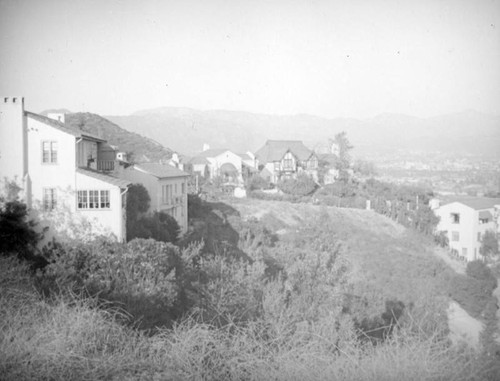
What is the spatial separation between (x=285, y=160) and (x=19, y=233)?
39.6 metres

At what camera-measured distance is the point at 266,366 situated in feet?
15.2

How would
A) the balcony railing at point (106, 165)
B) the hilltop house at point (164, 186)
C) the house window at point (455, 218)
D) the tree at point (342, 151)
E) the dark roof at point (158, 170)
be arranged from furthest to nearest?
the tree at point (342, 151), the house window at point (455, 218), the dark roof at point (158, 170), the hilltop house at point (164, 186), the balcony railing at point (106, 165)

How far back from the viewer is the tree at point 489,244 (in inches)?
1316

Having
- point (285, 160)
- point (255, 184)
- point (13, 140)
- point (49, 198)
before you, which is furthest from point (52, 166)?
point (285, 160)

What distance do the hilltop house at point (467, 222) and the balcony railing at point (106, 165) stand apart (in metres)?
25.2

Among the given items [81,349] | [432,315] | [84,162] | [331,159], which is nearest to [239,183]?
[331,159]

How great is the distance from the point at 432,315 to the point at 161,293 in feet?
34.2

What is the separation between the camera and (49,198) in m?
19.2

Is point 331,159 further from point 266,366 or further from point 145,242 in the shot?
point 266,366

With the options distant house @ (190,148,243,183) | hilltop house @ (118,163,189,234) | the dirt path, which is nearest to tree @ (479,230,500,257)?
the dirt path

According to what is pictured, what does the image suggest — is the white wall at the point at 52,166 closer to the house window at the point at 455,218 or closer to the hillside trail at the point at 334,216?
the hillside trail at the point at 334,216

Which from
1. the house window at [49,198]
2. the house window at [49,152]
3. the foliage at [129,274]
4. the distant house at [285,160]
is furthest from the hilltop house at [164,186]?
the distant house at [285,160]

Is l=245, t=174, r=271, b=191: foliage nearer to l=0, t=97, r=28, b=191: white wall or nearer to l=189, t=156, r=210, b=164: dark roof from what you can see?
l=189, t=156, r=210, b=164: dark roof

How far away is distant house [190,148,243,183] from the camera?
164 ft
